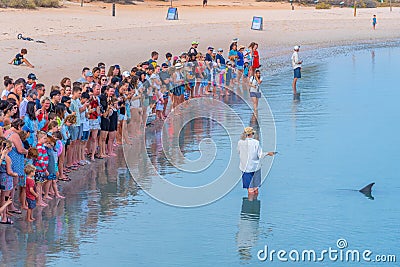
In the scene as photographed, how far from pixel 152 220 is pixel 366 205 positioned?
4034 mm

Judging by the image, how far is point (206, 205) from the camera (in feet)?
51.5

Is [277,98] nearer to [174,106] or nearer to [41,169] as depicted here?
[174,106]

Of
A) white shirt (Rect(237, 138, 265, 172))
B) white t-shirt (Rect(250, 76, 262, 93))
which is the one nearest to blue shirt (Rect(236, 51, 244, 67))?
white t-shirt (Rect(250, 76, 262, 93))

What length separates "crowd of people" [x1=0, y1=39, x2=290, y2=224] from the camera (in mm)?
13430

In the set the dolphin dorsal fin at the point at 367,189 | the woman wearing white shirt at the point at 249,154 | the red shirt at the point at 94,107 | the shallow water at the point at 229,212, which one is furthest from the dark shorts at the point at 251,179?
the red shirt at the point at 94,107

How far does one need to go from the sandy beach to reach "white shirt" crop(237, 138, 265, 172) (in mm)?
12774

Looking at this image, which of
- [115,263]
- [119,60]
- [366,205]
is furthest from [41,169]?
[119,60]

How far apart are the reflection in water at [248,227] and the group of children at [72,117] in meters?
3.27

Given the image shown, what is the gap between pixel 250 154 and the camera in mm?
15016

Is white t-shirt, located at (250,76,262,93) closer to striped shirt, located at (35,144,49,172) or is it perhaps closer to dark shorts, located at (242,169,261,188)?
dark shorts, located at (242,169,261,188)

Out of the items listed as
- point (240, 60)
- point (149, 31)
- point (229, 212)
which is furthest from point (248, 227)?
point (149, 31)

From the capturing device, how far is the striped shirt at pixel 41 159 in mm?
13914

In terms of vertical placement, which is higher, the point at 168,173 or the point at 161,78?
the point at 161,78

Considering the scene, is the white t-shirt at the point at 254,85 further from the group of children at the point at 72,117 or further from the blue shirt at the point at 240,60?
the blue shirt at the point at 240,60
